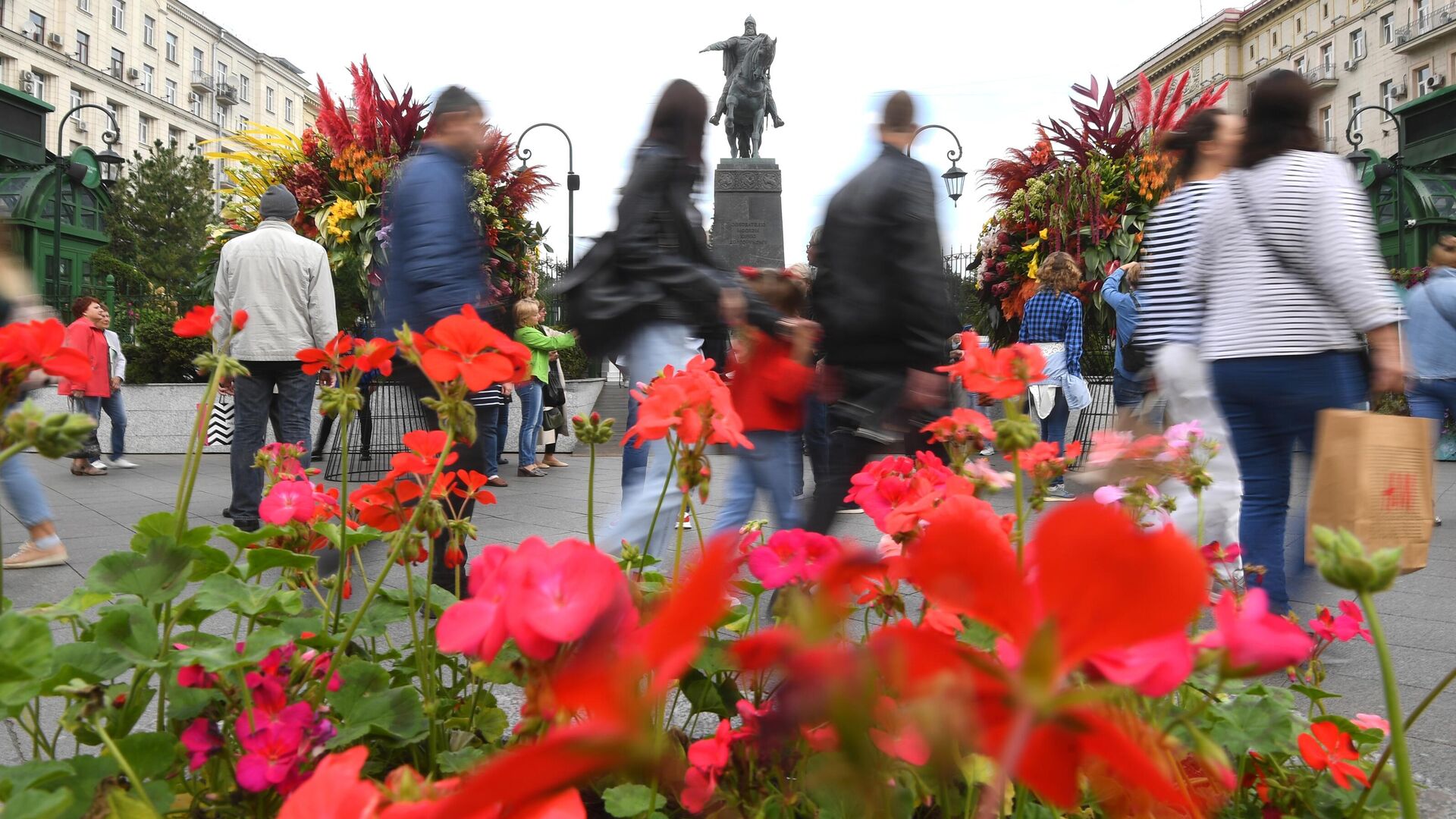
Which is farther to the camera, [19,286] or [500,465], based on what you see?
[500,465]

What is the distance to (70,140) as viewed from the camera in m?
42.2

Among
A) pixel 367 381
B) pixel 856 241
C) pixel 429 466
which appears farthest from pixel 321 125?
pixel 429 466

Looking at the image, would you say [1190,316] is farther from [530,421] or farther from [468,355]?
[530,421]

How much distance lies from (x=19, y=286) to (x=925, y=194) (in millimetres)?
2164

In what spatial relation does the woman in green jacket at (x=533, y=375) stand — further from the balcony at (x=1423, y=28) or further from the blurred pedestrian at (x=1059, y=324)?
the balcony at (x=1423, y=28)

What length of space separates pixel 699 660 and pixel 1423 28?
5143 centimetres

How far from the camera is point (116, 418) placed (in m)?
8.59

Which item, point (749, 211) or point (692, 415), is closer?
point (692, 415)

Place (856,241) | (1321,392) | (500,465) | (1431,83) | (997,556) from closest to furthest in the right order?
1. (997,556)
2. (1321,392)
3. (856,241)
4. (500,465)
5. (1431,83)

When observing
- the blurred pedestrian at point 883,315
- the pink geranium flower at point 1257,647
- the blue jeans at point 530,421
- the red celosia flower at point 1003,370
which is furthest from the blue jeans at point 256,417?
the pink geranium flower at point 1257,647

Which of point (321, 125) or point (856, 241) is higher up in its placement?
point (321, 125)

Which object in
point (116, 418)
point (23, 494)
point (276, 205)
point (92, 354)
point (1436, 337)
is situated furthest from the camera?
point (116, 418)

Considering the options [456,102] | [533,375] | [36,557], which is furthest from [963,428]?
[533,375]

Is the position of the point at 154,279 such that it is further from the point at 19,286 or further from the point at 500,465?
the point at 19,286
